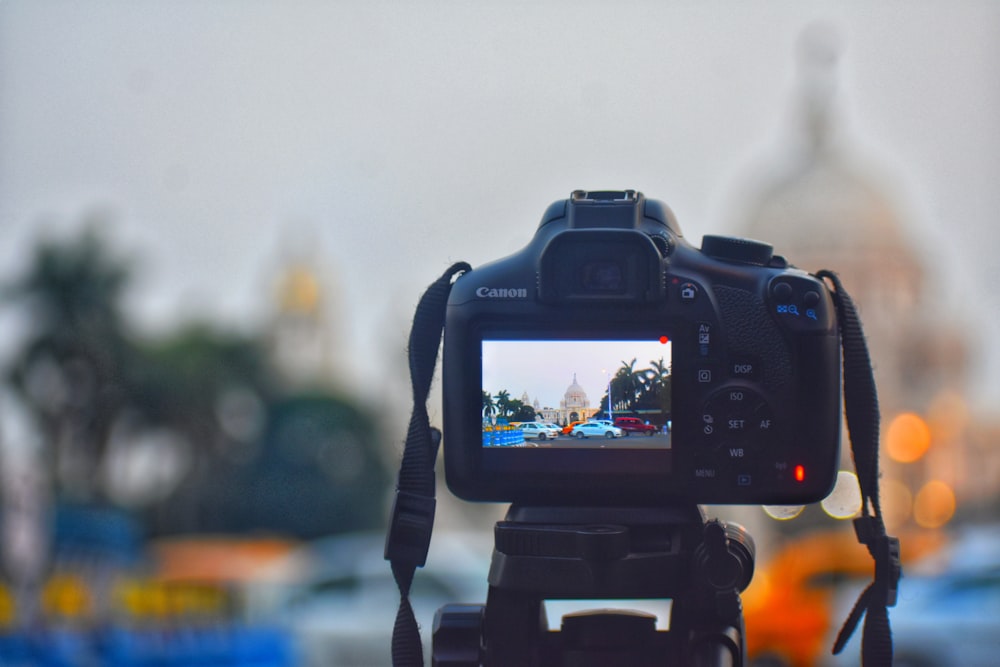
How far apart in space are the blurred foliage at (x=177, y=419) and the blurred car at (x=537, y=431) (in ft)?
77.8

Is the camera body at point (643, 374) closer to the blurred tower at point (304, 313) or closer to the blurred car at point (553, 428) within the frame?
the blurred car at point (553, 428)

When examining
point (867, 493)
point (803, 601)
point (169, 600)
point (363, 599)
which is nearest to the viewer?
point (867, 493)

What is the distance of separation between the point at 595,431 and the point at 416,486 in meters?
0.24

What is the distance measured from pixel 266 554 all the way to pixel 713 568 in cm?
1854

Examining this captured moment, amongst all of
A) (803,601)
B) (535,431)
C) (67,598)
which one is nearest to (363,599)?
(67,598)

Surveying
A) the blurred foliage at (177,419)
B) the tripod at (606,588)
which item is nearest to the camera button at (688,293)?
the tripod at (606,588)

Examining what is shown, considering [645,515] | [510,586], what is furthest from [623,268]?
[510,586]

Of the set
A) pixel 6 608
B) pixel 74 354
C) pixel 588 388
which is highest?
pixel 74 354

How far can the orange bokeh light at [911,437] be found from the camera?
36.1 meters

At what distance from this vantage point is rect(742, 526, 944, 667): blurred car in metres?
6.54

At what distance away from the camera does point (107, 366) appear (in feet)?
88.7

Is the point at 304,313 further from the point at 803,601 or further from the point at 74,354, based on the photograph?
the point at 803,601

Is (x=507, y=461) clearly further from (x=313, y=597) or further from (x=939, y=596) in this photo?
(x=313, y=597)

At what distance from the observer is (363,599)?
7793mm
